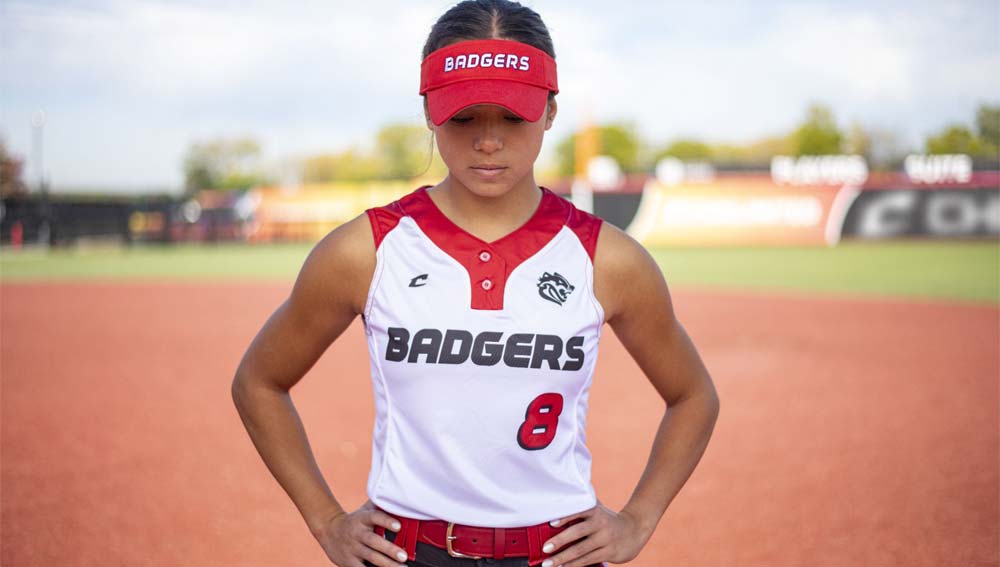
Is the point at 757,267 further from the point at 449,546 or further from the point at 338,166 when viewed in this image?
the point at 338,166

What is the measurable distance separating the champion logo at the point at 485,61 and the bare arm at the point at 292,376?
393mm

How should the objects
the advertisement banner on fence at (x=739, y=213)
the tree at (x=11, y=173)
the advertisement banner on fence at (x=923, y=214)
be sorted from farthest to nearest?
the tree at (x=11, y=173)
the advertisement banner on fence at (x=739, y=213)
the advertisement banner on fence at (x=923, y=214)

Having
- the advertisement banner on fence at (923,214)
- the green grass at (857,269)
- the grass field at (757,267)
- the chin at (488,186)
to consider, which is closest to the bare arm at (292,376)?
the chin at (488,186)

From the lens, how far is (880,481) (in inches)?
229

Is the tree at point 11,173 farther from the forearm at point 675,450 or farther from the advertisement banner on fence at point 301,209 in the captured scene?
the forearm at point 675,450

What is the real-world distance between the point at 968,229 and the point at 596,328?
32.4m

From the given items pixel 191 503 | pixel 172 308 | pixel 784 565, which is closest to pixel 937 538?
pixel 784 565

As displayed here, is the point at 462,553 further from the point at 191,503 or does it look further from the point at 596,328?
the point at 191,503

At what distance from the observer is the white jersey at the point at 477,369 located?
185cm

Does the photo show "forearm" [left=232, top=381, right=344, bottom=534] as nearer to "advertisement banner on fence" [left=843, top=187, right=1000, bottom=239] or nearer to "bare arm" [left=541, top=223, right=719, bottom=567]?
"bare arm" [left=541, top=223, right=719, bottom=567]

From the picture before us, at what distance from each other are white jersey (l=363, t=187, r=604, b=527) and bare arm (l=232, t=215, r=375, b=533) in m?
0.15

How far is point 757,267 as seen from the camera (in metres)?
22.9

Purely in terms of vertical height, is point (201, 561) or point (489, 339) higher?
point (489, 339)

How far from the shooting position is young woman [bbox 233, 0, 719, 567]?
185cm
